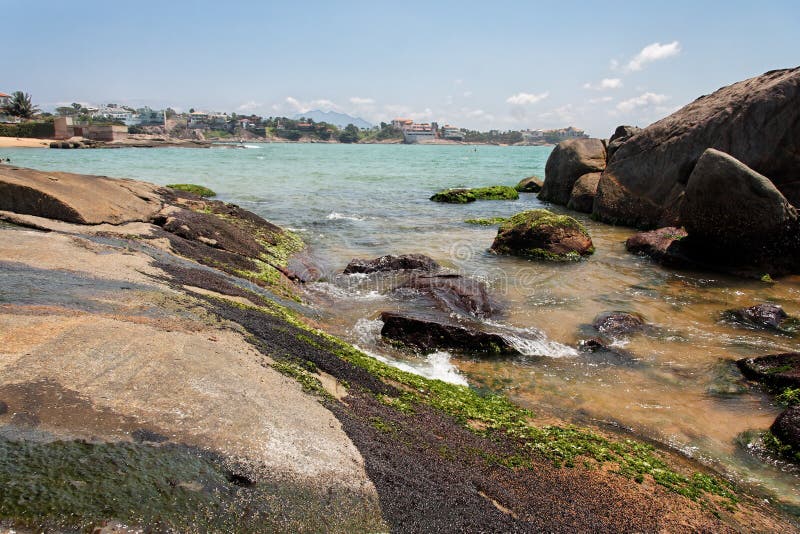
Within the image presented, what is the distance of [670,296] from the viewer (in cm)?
1178

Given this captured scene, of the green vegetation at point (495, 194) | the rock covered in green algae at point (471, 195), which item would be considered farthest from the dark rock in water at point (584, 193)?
the rock covered in green algae at point (471, 195)

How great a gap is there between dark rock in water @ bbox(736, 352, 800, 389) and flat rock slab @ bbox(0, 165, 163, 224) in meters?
11.9

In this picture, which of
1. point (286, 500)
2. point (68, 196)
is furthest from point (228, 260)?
point (286, 500)

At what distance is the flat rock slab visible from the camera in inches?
350

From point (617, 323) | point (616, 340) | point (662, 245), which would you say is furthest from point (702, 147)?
point (616, 340)

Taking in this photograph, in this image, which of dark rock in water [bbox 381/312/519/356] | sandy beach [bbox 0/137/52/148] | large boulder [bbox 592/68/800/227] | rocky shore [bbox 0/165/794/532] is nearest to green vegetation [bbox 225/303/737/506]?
rocky shore [bbox 0/165/794/532]

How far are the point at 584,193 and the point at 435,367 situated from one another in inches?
774

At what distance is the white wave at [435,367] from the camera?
24.9 feet

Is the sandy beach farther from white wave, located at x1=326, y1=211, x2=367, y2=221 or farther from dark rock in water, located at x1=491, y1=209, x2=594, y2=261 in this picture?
dark rock in water, located at x1=491, y1=209, x2=594, y2=261

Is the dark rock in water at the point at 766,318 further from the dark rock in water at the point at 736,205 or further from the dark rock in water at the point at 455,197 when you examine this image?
the dark rock in water at the point at 455,197

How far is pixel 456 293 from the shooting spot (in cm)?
1052

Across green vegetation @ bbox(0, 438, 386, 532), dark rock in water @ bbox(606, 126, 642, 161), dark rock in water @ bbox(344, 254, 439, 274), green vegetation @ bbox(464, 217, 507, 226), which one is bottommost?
dark rock in water @ bbox(344, 254, 439, 274)

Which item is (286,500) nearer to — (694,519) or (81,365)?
(81,365)

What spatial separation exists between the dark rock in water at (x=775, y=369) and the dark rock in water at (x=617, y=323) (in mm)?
1997
